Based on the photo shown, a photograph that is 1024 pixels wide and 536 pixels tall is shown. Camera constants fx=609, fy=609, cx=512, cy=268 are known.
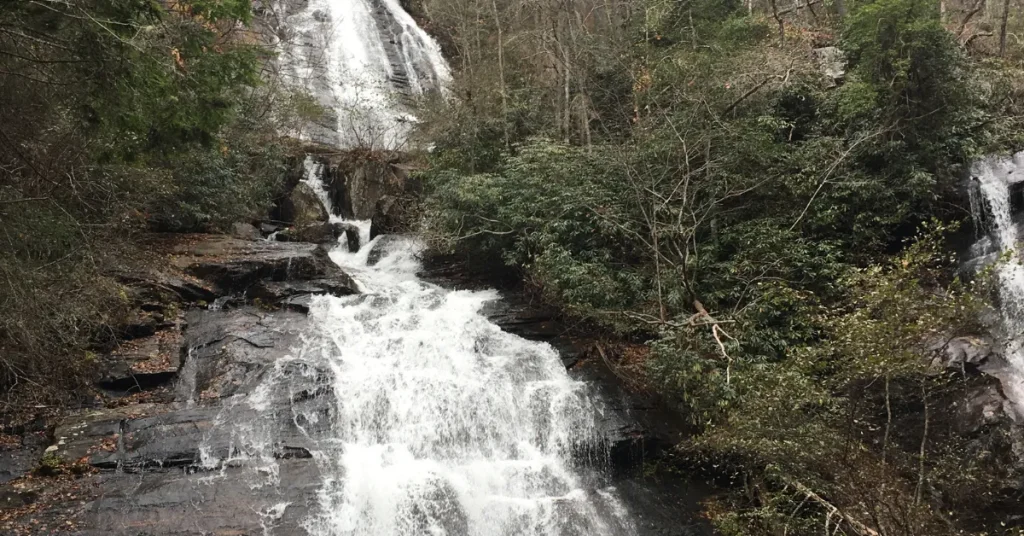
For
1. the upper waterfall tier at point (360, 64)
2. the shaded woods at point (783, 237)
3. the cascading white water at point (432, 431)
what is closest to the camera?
the shaded woods at point (783, 237)

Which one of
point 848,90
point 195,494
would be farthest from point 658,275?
point 195,494

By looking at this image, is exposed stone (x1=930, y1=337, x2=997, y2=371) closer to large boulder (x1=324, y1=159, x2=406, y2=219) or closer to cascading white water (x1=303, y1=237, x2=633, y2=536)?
cascading white water (x1=303, y1=237, x2=633, y2=536)

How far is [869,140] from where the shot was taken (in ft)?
38.9

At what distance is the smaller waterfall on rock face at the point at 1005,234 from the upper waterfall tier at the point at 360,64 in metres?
17.1

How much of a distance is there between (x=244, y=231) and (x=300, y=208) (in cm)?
272

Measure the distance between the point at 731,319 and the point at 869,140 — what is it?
16.2ft

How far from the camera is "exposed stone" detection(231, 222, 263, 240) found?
16.5m

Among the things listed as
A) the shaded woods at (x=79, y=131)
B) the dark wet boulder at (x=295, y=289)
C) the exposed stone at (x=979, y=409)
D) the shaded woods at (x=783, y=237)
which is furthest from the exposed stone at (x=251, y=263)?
the exposed stone at (x=979, y=409)

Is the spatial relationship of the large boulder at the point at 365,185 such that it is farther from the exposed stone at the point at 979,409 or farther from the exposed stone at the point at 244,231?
the exposed stone at the point at 979,409

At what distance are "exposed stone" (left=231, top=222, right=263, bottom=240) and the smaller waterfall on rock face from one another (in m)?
16.5

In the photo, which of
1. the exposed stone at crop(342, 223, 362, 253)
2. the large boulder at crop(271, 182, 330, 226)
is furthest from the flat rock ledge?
the large boulder at crop(271, 182, 330, 226)

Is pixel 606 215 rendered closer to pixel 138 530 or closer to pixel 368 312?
pixel 368 312

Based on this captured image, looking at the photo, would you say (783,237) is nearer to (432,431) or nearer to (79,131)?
(432,431)

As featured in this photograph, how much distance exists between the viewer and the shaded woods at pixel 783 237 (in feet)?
25.0
